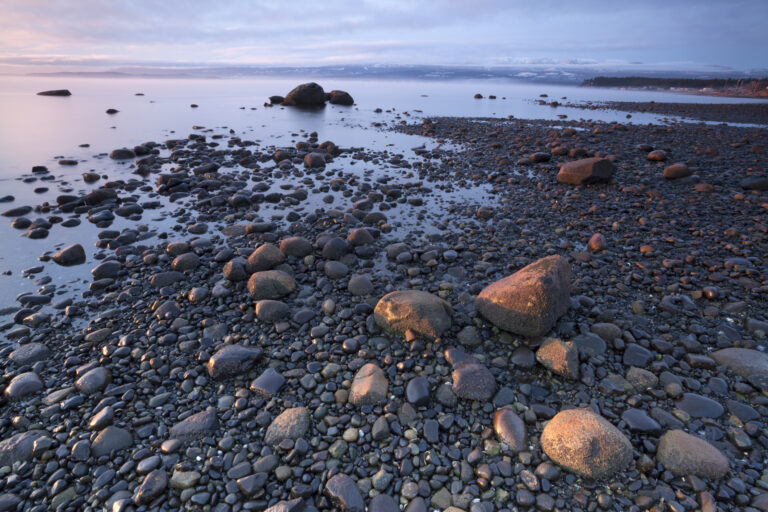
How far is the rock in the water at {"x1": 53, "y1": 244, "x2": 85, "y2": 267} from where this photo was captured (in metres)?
7.02

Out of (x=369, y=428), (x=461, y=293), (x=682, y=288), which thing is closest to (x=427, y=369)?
(x=369, y=428)

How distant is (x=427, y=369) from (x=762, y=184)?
1363 centimetres

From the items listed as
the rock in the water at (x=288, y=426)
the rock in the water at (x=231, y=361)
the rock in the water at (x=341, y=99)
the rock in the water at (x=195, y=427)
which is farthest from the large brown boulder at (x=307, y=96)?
the rock in the water at (x=288, y=426)

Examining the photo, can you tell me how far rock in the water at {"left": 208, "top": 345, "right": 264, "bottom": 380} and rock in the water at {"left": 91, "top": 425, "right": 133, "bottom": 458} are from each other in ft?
3.31

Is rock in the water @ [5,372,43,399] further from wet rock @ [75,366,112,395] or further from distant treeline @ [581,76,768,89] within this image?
distant treeline @ [581,76,768,89]

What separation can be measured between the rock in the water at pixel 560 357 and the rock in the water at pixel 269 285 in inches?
159

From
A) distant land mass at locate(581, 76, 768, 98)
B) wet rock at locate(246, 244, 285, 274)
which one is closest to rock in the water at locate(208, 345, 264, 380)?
wet rock at locate(246, 244, 285, 274)

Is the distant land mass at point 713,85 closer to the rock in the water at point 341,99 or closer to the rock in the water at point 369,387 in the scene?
the rock in the water at point 341,99

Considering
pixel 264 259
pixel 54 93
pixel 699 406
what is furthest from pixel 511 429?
pixel 54 93

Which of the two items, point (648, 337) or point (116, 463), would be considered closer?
point (116, 463)

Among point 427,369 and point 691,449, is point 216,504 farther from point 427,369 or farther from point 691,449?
point 691,449

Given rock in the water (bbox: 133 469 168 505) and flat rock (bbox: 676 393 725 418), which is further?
flat rock (bbox: 676 393 725 418)

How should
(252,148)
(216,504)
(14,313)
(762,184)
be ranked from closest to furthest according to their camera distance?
(216,504) → (14,313) → (762,184) → (252,148)

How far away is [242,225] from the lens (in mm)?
8719
